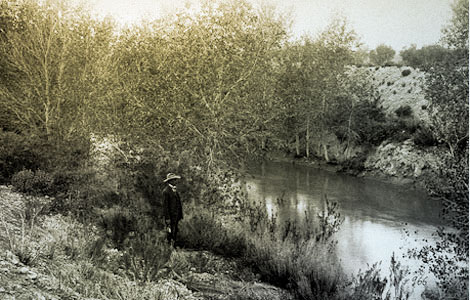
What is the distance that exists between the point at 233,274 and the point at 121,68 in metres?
3.77

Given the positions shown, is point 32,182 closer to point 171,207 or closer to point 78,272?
point 171,207

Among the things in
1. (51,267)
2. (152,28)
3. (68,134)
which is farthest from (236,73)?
(51,267)

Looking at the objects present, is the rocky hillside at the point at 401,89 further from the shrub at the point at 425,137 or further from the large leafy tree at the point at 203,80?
the large leafy tree at the point at 203,80

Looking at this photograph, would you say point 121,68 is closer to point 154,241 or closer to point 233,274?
point 154,241

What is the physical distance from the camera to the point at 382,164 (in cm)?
841

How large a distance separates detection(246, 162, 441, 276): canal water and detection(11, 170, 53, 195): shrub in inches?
123

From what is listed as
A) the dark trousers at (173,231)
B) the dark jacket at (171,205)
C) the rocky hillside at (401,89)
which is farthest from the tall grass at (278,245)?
the rocky hillside at (401,89)

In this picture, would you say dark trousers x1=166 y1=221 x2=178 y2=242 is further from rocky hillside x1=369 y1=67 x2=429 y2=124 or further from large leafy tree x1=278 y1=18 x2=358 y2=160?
rocky hillside x1=369 y1=67 x2=429 y2=124

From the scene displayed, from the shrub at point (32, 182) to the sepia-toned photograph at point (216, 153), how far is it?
26 millimetres

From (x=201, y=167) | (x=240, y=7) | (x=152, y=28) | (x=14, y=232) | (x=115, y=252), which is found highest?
(x=240, y=7)

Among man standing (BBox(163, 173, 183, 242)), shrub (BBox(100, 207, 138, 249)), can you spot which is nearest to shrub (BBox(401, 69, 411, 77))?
man standing (BBox(163, 173, 183, 242))

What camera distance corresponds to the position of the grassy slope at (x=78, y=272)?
354 cm

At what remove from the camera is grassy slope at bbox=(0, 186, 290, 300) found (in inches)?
140

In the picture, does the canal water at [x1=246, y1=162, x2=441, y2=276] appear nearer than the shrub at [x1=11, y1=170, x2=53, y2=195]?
Yes
